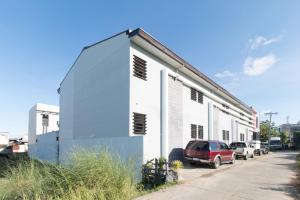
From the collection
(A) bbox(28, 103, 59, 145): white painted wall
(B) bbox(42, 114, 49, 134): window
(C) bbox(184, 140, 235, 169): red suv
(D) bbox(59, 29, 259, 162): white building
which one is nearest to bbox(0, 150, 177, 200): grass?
(D) bbox(59, 29, 259, 162): white building

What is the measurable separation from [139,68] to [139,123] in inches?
123

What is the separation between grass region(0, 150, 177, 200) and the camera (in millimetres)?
6910

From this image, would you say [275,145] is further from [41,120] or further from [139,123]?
[139,123]

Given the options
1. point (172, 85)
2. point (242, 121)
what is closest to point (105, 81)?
point (172, 85)

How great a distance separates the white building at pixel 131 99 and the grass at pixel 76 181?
4.04 meters

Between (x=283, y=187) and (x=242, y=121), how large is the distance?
3115cm

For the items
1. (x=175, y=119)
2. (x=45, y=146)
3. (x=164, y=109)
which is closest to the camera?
(x=164, y=109)

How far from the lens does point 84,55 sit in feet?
62.4

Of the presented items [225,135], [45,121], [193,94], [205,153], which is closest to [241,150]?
[225,135]

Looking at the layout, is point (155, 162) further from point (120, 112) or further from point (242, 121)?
point (242, 121)

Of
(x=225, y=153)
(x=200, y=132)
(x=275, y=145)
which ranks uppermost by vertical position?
(x=200, y=132)

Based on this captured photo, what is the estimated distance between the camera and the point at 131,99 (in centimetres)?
1479

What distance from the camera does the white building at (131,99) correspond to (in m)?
14.7

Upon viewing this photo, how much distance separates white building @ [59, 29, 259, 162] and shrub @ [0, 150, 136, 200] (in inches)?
159
